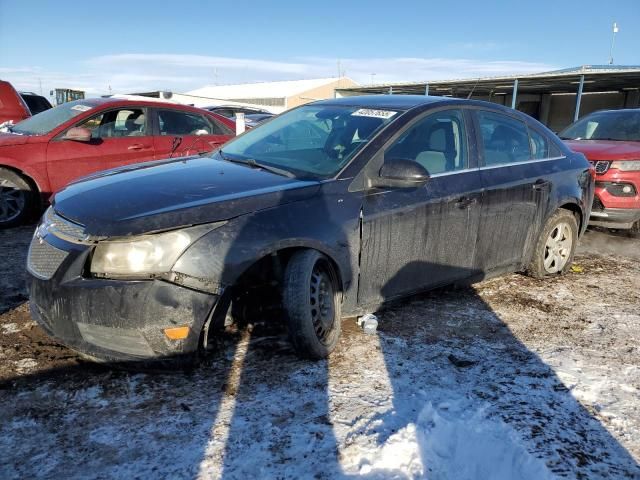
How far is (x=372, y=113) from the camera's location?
12.1ft

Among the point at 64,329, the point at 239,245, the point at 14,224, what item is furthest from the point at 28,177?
the point at 239,245

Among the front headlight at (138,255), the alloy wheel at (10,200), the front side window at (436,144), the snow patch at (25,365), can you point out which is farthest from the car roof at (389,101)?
the alloy wheel at (10,200)

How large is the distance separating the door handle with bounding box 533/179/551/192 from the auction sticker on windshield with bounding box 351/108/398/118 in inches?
58.7

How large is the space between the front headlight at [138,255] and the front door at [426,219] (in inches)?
46.5

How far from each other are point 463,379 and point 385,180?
4.20ft

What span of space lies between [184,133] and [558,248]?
495cm

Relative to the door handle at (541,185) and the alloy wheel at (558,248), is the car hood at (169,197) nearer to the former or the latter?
the door handle at (541,185)

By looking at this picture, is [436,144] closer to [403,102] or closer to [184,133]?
[403,102]

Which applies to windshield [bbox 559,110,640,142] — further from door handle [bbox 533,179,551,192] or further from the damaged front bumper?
the damaged front bumper

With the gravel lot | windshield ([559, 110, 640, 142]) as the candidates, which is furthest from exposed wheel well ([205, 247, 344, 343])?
windshield ([559, 110, 640, 142])

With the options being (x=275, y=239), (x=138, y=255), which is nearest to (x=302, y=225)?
(x=275, y=239)

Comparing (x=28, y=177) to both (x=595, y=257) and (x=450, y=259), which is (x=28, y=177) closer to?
(x=450, y=259)

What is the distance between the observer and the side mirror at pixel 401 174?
10.3ft

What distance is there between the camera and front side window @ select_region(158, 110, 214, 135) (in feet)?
22.5
